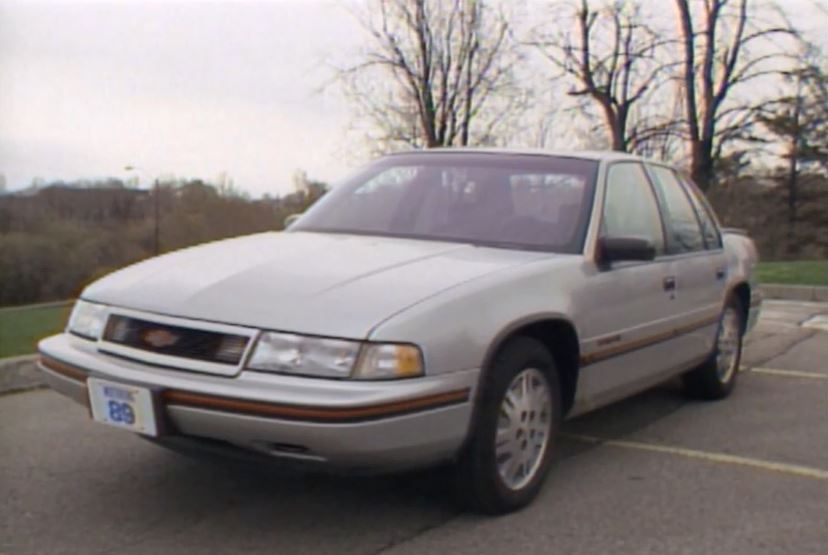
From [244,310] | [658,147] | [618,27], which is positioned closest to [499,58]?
[618,27]

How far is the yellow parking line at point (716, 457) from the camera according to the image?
4102mm

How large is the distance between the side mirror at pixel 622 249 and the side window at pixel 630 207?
5.3 inches

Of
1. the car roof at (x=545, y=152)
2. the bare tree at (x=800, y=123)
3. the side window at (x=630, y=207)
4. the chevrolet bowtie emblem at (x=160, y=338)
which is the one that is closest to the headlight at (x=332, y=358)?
the chevrolet bowtie emblem at (x=160, y=338)

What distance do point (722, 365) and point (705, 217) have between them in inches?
38.4

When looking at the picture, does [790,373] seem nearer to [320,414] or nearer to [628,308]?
[628,308]

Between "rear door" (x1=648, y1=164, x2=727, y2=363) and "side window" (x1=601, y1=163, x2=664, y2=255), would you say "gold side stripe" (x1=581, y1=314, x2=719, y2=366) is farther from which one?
"side window" (x1=601, y1=163, x2=664, y2=255)

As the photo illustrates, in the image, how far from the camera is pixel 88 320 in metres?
3.48

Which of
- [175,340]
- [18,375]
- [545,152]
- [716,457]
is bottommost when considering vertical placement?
[716,457]

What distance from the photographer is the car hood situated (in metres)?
3.00

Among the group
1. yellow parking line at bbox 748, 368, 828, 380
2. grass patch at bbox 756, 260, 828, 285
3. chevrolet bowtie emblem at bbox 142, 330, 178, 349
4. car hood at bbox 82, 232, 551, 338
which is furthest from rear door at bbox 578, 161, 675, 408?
grass patch at bbox 756, 260, 828, 285

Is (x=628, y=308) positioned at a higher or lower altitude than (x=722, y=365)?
higher

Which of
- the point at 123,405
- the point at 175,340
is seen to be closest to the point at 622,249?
the point at 175,340

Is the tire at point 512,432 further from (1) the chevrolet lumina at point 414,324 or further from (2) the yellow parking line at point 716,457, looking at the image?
(2) the yellow parking line at point 716,457

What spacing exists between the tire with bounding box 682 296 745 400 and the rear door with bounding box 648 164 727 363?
22 cm
